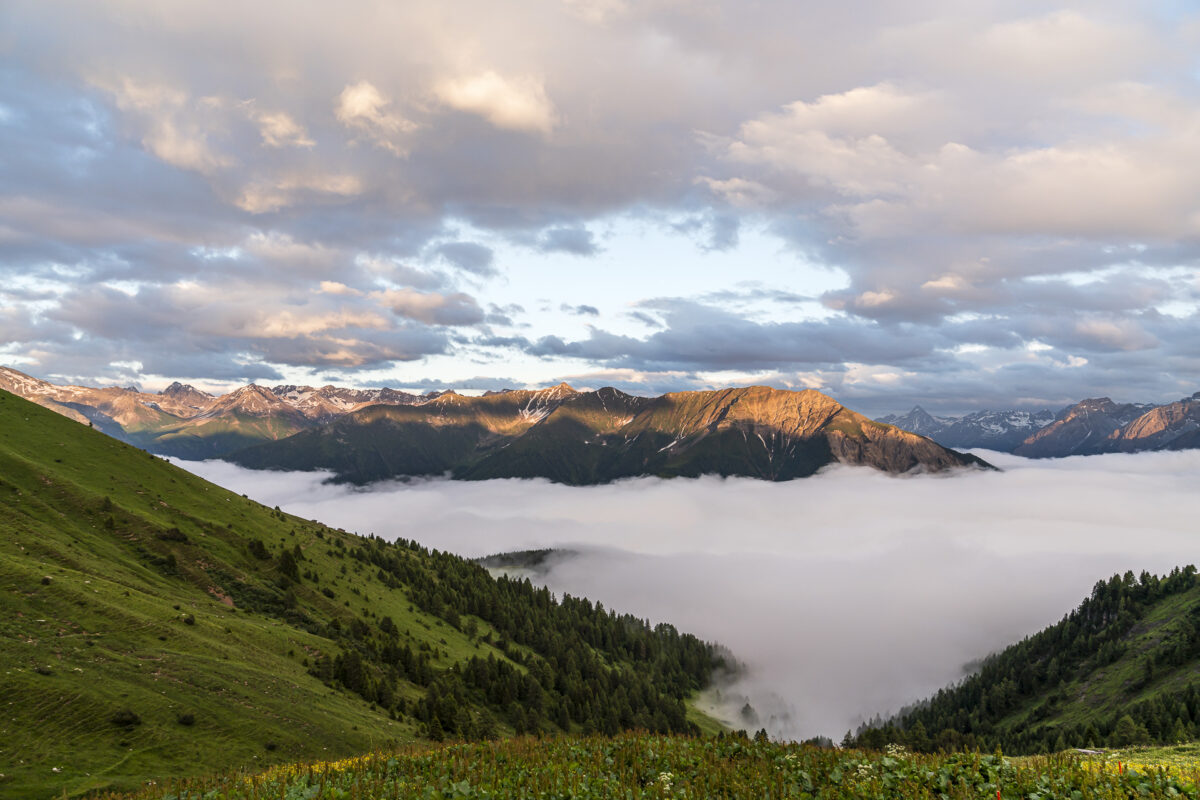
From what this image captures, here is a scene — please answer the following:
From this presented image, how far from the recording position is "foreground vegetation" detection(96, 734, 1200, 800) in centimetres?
1477

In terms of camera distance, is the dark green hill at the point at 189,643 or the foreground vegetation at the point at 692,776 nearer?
the foreground vegetation at the point at 692,776

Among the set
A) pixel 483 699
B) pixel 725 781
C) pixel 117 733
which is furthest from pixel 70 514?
pixel 725 781

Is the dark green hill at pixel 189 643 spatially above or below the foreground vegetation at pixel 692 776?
below

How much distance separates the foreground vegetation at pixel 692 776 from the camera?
Result: 48.4ft

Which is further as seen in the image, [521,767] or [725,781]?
[521,767]

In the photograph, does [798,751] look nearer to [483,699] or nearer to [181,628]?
[181,628]

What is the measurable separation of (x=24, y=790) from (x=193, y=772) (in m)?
12.6

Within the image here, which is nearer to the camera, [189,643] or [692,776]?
[692,776]

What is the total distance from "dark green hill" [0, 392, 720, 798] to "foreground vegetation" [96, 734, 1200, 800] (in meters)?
39.0

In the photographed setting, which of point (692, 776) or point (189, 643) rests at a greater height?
point (692, 776)

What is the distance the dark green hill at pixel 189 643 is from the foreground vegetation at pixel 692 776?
39030 millimetres

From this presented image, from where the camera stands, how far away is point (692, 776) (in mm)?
18016

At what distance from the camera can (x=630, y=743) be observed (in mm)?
23297

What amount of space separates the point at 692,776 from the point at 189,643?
82.9 metres
